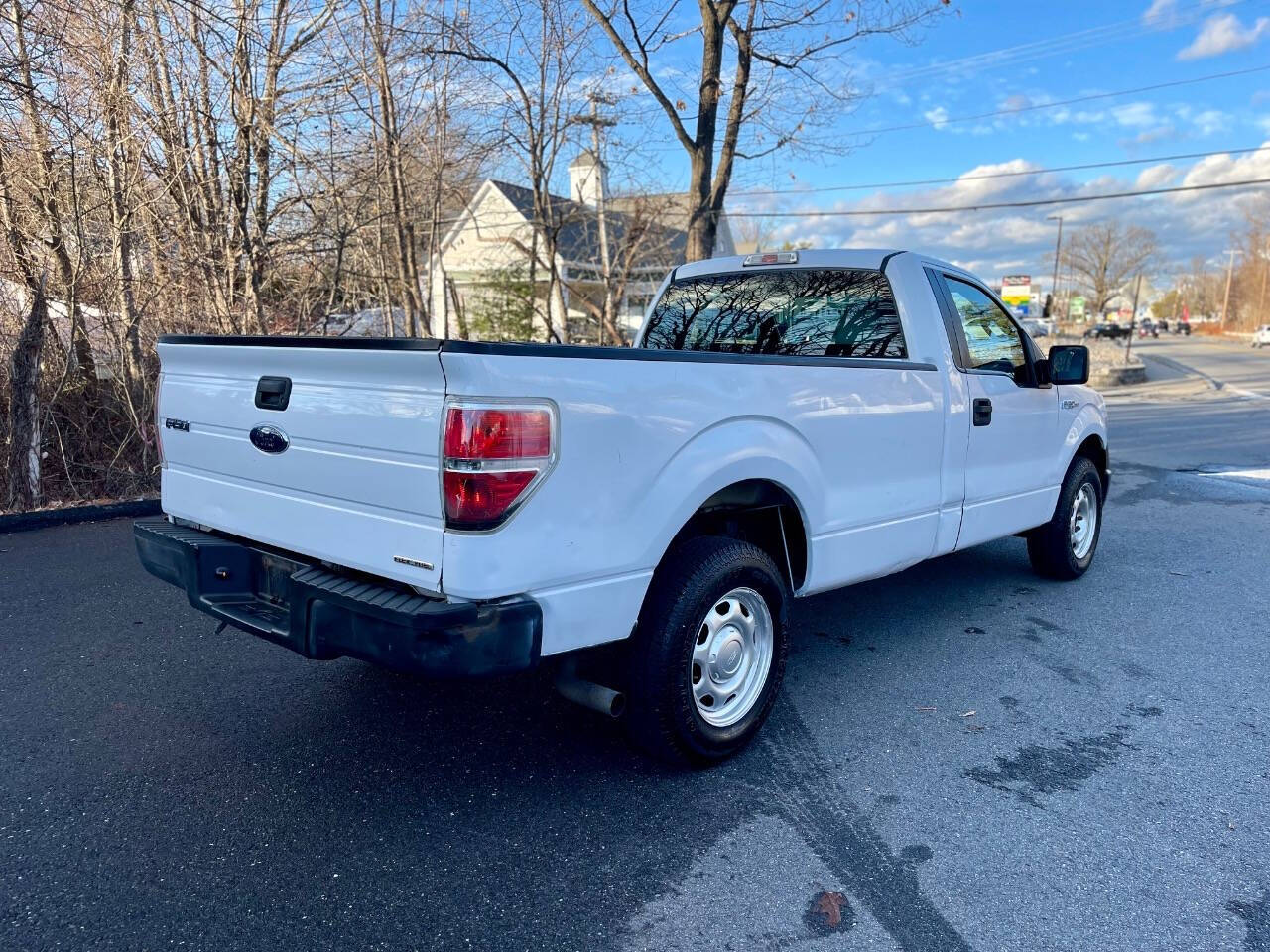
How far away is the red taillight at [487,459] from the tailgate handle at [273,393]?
83cm

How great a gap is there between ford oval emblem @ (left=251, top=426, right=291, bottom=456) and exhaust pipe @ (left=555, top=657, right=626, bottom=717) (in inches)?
48.3

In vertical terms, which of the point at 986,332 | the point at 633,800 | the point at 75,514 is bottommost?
the point at 633,800

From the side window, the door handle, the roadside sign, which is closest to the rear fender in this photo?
the door handle

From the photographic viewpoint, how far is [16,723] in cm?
359

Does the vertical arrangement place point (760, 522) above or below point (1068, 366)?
below

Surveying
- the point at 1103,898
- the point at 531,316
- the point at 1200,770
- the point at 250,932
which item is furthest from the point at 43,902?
the point at 531,316

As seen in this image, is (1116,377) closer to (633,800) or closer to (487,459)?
(633,800)

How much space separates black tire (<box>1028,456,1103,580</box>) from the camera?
5664 millimetres

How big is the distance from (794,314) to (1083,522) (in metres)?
2.90

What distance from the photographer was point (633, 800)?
3.10 meters

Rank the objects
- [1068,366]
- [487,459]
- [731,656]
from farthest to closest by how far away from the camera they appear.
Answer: [1068,366]
[731,656]
[487,459]

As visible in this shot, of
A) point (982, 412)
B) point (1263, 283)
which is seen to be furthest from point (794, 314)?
point (1263, 283)

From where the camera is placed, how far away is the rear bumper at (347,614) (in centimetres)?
251

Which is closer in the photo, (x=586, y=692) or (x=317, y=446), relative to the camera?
(x=317, y=446)
